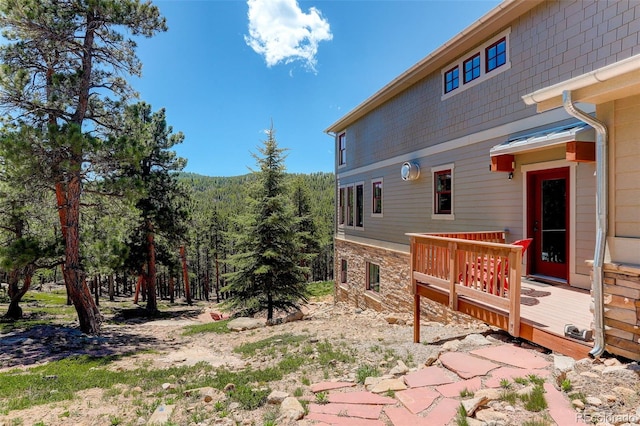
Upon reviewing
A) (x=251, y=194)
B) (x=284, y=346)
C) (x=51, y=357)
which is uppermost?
(x=251, y=194)

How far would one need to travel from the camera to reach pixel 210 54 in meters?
18.4

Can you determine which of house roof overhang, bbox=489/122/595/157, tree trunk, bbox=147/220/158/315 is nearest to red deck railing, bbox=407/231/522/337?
house roof overhang, bbox=489/122/595/157

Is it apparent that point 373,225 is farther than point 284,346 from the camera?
Yes

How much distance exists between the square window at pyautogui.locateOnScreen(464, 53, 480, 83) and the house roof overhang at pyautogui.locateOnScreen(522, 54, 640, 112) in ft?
14.0

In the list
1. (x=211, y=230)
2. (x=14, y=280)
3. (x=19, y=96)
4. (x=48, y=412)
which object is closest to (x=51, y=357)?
(x=48, y=412)

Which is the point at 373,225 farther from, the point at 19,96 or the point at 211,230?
the point at 211,230

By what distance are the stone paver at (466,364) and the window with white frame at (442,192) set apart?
4704 mm

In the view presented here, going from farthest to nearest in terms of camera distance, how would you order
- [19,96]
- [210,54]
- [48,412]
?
[210,54], [19,96], [48,412]

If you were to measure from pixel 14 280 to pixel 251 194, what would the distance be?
1031 centimetres

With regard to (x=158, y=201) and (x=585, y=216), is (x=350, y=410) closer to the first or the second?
(x=585, y=216)

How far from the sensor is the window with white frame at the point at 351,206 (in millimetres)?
13711

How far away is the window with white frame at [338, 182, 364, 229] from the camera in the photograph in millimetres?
13711

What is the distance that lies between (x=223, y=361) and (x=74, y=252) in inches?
272

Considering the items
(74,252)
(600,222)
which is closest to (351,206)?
(74,252)
